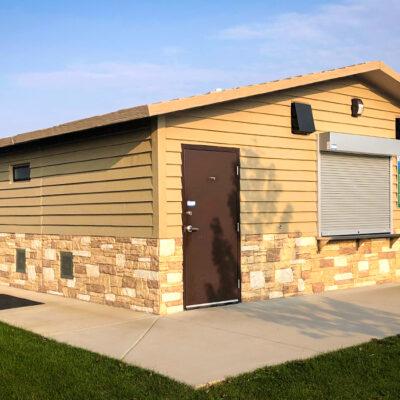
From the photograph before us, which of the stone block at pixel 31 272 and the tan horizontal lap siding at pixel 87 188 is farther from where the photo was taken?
the stone block at pixel 31 272

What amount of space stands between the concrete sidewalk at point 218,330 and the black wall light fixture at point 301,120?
9.02 ft

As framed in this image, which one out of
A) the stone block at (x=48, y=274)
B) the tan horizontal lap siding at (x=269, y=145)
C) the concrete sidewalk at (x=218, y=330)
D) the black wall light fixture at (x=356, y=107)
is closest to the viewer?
the concrete sidewalk at (x=218, y=330)

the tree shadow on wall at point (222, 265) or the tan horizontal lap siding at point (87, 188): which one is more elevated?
the tan horizontal lap siding at point (87, 188)

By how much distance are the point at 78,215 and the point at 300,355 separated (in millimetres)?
5065

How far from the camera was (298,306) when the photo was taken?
8.78 m

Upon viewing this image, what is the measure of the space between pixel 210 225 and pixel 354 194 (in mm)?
3360

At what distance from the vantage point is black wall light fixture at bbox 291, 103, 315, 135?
9711mm

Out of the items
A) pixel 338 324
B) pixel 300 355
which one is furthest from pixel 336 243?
pixel 300 355

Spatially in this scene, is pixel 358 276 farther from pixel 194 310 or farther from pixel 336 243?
pixel 194 310

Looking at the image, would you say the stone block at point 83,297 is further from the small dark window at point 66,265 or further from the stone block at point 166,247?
the stone block at point 166,247

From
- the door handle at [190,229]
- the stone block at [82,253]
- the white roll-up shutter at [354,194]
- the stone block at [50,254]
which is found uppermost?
the white roll-up shutter at [354,194]

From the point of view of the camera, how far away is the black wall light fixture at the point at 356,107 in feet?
34.9

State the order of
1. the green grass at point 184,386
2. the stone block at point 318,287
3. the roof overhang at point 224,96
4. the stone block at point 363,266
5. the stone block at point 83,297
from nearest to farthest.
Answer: the green grass at point 184,386 → the roof overhang at point 224,96 → the stone block at point 83,297 → the stone block at point 318,287 → the stone block at point 363,266

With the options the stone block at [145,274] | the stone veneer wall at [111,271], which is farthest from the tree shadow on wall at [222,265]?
the stone block at [145,274]
